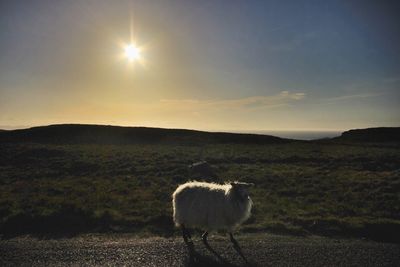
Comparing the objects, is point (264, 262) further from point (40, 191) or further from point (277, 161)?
point (277, 161)

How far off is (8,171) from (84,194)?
44.2 ft

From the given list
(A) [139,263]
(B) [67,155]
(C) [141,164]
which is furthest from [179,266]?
(B) [67,155]

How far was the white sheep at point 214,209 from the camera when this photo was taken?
10586 mm

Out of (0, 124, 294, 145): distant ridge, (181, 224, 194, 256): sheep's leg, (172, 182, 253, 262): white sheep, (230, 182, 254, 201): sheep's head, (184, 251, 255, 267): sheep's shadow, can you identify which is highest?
(0, 124, 294, 145): distant ridge

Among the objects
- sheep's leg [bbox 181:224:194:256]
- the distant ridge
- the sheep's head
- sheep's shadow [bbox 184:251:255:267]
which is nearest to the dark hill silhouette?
the distant ridge

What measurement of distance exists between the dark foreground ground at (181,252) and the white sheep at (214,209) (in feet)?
1.93

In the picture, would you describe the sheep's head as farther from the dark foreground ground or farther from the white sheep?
the dark foreground ground

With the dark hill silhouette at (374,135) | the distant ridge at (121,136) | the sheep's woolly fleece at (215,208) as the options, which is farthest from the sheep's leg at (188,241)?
the dark hill silhouette at (374,135)

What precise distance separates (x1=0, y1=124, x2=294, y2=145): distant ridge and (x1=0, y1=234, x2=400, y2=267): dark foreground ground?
180ft

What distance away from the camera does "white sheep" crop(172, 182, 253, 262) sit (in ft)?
34.7

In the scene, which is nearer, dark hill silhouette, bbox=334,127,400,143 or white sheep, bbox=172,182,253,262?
white sheep, bbox=172,182,253,262

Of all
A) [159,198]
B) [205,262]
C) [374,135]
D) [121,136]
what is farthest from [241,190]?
[374,135]

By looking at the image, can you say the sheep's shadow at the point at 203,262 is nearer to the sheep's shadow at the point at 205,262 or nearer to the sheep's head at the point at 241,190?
the sheep's shadow at the point at 205,262

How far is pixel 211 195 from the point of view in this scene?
11031 mm
